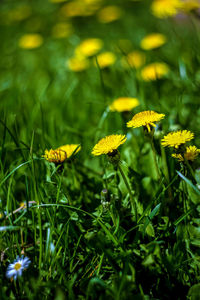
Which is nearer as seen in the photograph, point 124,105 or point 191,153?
point 191,153

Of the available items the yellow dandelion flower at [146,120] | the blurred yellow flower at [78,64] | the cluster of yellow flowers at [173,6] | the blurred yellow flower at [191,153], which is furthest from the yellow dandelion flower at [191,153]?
the blurred yellow flower at [78,64]

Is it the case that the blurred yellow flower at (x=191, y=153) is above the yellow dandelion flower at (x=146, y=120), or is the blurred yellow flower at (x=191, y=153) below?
below

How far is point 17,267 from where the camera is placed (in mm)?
876

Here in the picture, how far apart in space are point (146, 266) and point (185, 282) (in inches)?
4.8

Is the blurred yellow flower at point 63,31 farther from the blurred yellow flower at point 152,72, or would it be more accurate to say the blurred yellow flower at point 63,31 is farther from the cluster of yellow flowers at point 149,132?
the cluster of yellow flowers at point 149,132

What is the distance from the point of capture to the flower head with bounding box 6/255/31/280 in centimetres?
85

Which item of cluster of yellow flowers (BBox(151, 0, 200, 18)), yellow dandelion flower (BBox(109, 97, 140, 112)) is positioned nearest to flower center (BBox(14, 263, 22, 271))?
yellow dandelion flower (BBox(109, 97, 140, 112))

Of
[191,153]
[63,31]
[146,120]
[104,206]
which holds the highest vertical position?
[146,120]

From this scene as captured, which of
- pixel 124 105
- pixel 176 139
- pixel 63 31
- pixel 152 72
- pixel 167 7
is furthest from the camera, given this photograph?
pixel 63 31

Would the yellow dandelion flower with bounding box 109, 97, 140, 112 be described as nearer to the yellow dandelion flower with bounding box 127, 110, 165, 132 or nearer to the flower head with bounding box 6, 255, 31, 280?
the yellow dandelion flower with bounding box 127, 110, 165, 132

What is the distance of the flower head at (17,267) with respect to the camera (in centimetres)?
85

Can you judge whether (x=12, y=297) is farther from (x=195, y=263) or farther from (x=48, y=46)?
(x=48, y=46)

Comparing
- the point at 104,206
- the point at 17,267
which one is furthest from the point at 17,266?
the point at 104,206

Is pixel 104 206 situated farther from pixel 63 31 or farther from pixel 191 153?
pixel 63 31
